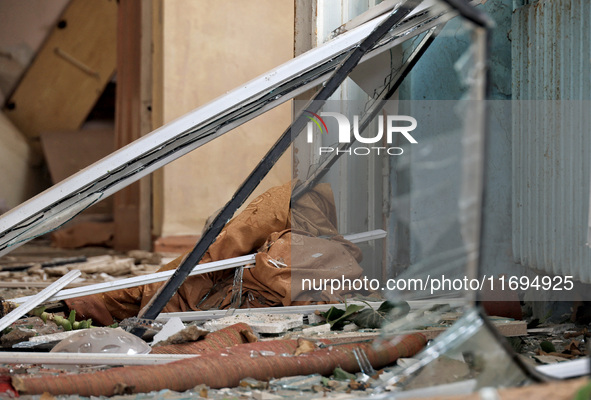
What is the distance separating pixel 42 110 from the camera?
6984 mm

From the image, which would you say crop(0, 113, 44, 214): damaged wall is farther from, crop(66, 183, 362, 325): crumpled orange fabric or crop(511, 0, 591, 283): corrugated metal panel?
crop(511, 0, 591, 283): corrugated metal panel

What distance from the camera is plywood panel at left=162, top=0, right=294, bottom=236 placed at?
16.4 feet

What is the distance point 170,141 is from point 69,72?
220 inches

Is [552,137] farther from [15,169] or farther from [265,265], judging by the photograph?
[15,169]

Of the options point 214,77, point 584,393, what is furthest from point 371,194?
point 214,77

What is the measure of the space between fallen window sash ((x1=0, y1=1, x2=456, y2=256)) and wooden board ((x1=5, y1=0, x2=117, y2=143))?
5.33m

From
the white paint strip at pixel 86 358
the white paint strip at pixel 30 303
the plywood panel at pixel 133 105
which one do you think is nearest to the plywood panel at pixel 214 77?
the plywood panel at pixel 133 105

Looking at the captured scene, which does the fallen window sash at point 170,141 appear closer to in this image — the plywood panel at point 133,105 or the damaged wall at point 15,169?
the plywood panel at point 133,105

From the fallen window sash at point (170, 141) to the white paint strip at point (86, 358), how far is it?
0.43 metres

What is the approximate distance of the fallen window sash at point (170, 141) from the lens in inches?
69.9

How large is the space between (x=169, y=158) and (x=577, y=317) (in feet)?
5.34

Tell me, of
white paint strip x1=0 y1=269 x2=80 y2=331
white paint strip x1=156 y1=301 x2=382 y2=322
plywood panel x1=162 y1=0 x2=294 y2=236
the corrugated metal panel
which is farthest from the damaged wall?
the corrugated metal panel

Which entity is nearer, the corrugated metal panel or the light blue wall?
the corrugated metal panel

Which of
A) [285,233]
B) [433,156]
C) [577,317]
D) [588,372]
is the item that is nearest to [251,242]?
[285,233]
